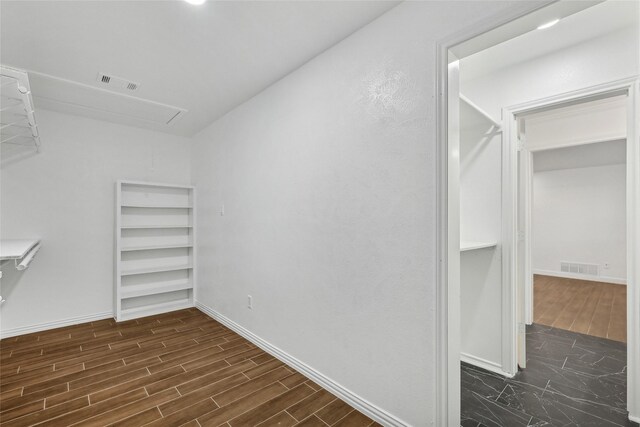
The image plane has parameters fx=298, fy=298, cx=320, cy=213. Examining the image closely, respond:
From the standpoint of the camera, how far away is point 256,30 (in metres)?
1.98

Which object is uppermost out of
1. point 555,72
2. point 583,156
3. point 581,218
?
point 583,156

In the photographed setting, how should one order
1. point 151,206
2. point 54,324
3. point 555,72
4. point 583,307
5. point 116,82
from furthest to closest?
point 583,307
point 151,206
point 54,324
point 116,82
point 555,72

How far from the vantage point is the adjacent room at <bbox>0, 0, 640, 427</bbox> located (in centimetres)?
165

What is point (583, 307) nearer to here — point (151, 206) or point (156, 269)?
point (156, 269)

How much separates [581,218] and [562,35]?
552 cm

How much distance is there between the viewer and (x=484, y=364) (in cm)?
248

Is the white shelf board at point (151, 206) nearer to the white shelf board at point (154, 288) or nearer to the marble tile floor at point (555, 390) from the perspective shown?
the white shelf board at point (154, 288)

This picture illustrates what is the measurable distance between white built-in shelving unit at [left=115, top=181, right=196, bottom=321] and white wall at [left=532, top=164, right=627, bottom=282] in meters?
6.54

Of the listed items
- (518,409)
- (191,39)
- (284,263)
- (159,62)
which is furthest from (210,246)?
(518,409)

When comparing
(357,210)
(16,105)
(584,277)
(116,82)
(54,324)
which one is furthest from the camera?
(584,277)

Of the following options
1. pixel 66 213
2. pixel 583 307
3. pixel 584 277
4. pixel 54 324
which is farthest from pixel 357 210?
pixel 584 277

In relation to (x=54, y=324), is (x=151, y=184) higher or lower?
higher

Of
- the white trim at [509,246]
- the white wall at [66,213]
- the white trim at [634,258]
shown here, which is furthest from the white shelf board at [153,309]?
the white trim at [634,258]

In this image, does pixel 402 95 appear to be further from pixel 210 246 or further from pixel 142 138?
pixel 142 138
